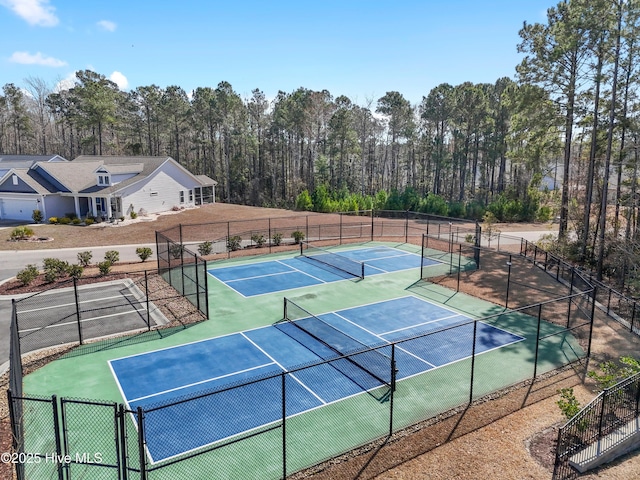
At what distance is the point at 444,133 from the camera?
Result: 205 feet

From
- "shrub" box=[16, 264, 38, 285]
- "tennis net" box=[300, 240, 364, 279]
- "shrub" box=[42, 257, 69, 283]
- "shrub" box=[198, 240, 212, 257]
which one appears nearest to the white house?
"shrub" box=[198, 240, 212, 257]

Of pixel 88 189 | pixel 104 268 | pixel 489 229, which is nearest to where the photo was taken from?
pixel 104 268

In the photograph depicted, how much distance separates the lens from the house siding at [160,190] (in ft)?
128

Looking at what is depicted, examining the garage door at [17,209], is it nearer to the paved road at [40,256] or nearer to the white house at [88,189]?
the white house at [88,189]

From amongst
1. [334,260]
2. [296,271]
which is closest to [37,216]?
[296,271]

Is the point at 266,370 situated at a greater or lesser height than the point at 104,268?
lesser

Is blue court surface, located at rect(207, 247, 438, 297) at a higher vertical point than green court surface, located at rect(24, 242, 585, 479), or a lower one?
higher

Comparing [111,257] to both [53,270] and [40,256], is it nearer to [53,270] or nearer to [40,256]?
[53,270]

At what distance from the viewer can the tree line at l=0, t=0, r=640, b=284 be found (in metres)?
24.2

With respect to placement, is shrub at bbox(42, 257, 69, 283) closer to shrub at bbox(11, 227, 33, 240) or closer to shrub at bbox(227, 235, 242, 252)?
shrub at bbox(227, 235, 242, 252)

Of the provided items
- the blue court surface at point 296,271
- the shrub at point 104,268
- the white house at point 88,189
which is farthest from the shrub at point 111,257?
the white house at point 88,189

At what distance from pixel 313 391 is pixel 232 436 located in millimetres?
2549

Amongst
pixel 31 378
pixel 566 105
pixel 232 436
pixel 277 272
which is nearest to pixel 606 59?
pixel 566 105

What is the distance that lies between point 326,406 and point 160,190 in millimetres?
36080
